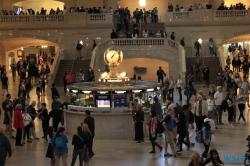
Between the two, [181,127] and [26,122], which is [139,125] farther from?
[26,122]

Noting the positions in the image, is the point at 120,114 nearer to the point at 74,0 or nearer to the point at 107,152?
the point at 107,152

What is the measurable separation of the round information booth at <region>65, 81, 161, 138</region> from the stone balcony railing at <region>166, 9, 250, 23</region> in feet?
72.0

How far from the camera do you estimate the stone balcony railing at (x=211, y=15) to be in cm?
3947

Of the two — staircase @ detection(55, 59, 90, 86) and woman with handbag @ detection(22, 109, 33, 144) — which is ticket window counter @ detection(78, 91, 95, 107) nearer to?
woman with handbag @ detection(22, 109, 33, 144)

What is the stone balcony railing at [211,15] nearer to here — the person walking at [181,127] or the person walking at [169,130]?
the person walking at [181,127]

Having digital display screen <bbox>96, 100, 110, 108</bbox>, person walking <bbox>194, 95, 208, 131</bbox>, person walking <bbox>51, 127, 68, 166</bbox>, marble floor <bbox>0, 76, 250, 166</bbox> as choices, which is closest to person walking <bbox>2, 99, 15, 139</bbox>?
marble floor <bbox>0, 76, 250, 166</bbox>

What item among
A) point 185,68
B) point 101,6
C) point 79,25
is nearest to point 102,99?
point 185,68

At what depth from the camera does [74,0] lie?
149ft

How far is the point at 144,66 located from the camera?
3981 cm

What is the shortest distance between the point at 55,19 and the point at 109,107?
77.5 ft

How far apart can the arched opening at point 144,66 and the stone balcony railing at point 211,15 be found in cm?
306

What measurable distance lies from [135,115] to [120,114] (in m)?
0.69

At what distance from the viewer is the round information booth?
1795 cm

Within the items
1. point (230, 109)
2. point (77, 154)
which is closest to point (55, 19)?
point (230, 109)
